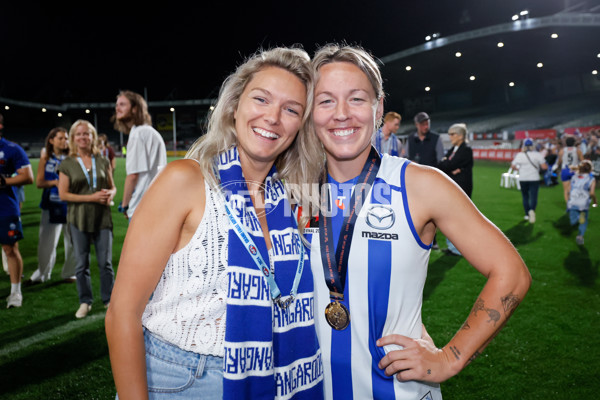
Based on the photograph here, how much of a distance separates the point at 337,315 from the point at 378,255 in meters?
0.29

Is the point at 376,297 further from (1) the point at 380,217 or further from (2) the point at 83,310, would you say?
(2) the point at 83,310

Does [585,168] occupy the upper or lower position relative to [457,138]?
lower

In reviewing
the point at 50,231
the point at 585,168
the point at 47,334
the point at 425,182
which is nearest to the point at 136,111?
the point at 47,334

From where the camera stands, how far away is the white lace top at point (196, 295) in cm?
124

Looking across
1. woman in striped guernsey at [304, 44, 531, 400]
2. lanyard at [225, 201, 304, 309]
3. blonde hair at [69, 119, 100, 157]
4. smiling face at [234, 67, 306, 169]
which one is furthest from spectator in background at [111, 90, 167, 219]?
lanyard at [225, 201, 304, 309]

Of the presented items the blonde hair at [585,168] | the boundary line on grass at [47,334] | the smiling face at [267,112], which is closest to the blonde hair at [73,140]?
the boundary line on grass at [47,334]

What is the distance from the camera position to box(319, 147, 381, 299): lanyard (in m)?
1.57

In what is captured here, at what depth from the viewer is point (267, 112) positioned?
60.1 inches

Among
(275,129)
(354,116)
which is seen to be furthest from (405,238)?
(275,129)

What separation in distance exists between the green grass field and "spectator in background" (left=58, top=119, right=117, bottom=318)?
0.45m

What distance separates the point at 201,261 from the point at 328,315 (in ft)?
1.99

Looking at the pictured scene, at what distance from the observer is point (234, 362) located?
4.12ft

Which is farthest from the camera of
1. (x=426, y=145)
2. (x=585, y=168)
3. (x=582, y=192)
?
(x=585, y=168)

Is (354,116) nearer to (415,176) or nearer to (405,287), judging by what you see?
(415,176)
